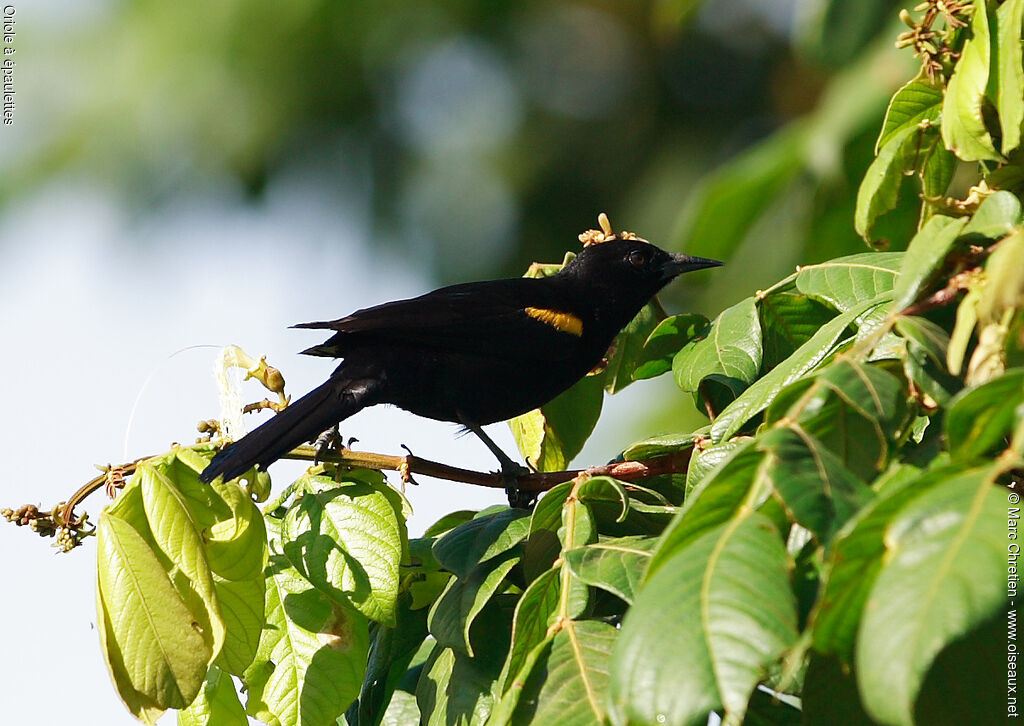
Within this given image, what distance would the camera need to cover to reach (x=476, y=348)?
151 inches

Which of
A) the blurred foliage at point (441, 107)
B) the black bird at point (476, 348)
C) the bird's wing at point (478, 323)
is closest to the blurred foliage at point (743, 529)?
the black bird at point (476, 348)

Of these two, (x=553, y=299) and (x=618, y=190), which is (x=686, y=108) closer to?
(x=618, y=190)

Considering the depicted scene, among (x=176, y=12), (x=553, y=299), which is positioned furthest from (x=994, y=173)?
(x=176, y=12)

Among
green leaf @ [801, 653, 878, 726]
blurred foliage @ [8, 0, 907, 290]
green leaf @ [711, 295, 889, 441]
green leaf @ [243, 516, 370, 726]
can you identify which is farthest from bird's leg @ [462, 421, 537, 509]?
blurred foliage @ [8, 0, 907, 290]

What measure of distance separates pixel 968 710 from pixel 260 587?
1.32 meters

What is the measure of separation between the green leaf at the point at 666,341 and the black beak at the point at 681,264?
1.16m

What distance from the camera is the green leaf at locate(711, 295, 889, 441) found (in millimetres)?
1957

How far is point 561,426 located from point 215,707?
1360 millimetres

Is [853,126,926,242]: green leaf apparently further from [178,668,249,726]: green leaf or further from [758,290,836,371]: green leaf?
[178,668,249,726]: green leaf

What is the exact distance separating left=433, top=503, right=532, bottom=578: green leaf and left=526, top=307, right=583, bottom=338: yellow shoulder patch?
1.69 meters

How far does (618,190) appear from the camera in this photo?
31.3 ft

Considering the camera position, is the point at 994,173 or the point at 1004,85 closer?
the point at 1004,85

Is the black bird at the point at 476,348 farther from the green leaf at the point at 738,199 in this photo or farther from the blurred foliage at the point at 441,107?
the blurred foliage at the point at 441,107

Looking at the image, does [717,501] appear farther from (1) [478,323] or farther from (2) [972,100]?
(1) [478,323]
